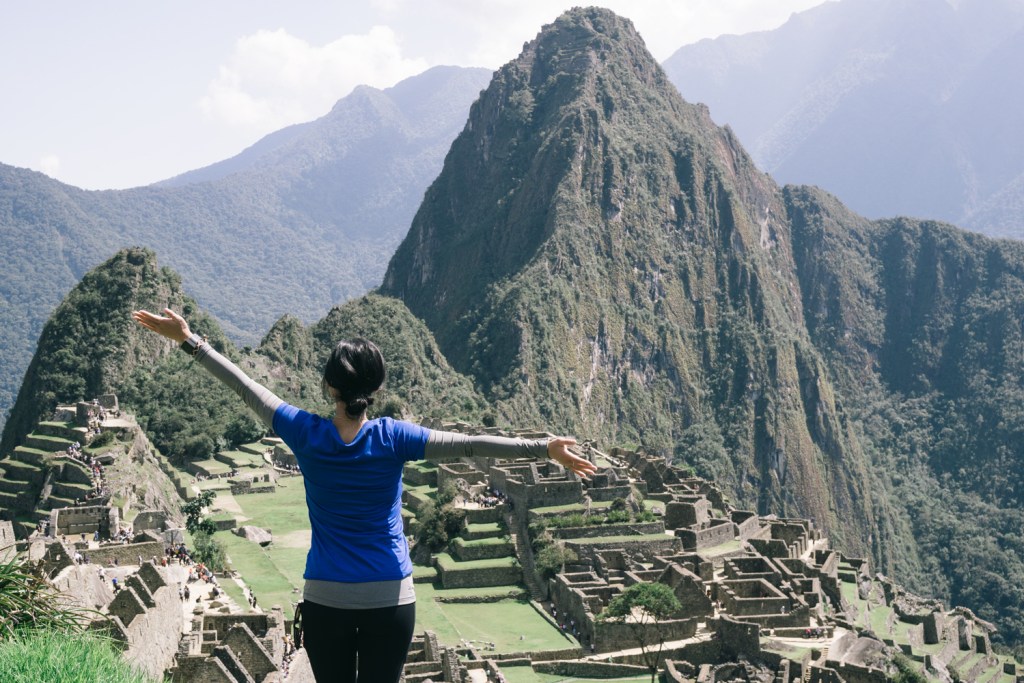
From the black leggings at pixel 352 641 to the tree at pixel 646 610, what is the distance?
97.2 feet

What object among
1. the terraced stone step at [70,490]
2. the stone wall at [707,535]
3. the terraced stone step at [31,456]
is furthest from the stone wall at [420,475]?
the terraced stone step at [31,456]

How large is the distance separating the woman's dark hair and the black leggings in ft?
3.85

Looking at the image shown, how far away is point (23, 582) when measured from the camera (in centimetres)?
1085

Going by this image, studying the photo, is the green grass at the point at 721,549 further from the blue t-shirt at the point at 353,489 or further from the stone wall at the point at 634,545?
the blue t-shirt at the point at 353,489

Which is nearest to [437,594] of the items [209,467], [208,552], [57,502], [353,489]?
[208,552]

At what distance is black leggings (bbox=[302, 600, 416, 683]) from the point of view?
682 cm

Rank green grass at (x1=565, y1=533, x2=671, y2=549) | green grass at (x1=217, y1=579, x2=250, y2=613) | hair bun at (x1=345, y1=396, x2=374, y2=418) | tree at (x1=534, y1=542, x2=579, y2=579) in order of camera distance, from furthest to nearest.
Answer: green grass at (x1=565, y1=533, x2=671, y2=549)
tree at (x1=534, y1=542, x2=579, y2=579)
green grass at (x1=217, y1=579, x2=250, y2=613)
hair bun at (x1=345, y1=396, x2=374, y2=418)

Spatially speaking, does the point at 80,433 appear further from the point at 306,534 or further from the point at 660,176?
the point at 660,176

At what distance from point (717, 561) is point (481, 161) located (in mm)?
157817

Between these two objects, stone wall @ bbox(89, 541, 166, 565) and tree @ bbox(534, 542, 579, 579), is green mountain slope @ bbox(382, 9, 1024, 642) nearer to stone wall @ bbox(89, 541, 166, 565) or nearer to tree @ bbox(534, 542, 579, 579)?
tree @ bbox(534, 542, 579, 579)

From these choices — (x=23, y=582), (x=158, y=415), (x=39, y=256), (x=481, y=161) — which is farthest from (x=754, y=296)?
(x=23, y=582)

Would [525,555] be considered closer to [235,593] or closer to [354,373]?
[235,593]

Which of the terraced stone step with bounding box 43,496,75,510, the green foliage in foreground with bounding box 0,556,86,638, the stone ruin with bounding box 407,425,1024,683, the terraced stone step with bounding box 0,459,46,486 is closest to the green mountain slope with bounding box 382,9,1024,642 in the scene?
the stone ruin with bounding box 407,425,1024,683

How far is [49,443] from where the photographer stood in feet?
172
